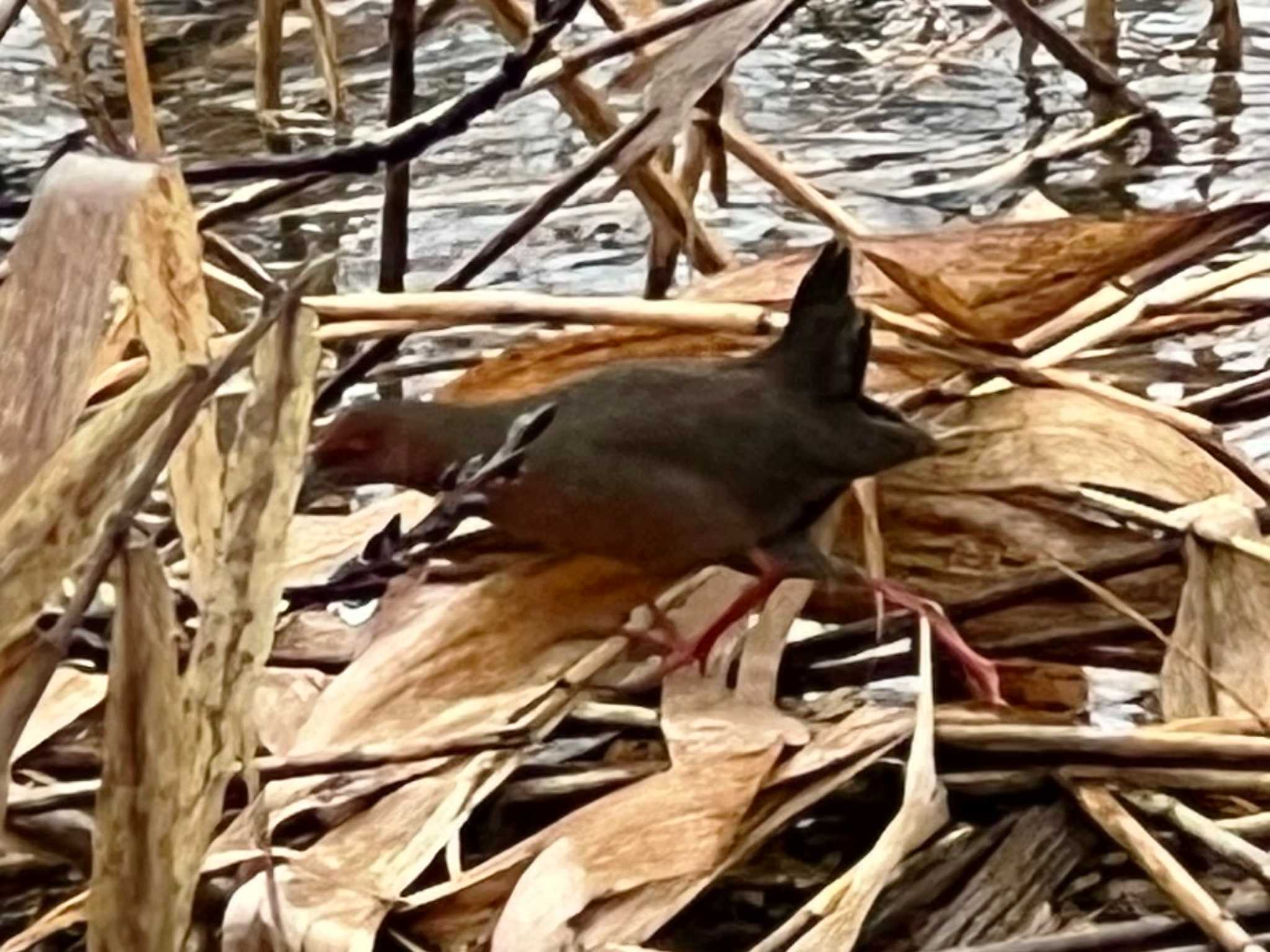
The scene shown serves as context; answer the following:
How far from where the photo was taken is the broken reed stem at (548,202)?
1.08 m

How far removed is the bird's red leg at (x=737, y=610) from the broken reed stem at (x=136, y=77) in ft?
1.00

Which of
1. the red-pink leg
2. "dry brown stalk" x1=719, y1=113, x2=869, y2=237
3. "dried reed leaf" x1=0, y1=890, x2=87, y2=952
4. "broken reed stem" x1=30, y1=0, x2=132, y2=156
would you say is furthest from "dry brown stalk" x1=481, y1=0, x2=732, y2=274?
"dried reed leaf" x1=0, y1=890, x2=87, y2=952

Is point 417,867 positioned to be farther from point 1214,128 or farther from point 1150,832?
point 1214,128

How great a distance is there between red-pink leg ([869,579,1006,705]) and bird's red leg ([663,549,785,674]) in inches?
1.7

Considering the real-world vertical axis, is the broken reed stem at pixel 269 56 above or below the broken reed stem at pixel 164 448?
below

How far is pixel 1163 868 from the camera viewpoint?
83 cm

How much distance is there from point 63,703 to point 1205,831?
0.47m

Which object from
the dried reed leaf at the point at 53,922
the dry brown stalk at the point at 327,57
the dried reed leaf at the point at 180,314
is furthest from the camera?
the dry brown stalk at the point at 327,57

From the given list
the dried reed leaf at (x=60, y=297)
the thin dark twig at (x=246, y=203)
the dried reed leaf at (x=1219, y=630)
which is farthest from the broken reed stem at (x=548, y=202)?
Answer: the dried reed leaf at (x=60, y=297)

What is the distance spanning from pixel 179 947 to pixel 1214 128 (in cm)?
142

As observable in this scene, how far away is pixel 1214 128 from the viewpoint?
6.11 feet

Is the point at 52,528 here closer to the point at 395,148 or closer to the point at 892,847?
the point at 395,148

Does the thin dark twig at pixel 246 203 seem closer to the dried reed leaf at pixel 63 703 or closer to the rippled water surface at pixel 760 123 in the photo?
the dried reed leaf at pixel 63 703

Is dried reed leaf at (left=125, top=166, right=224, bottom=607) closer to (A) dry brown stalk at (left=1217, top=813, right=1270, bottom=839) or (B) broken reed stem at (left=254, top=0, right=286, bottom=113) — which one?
(A) dry brown stalk at (left=1217, top=813, right=1270, bottom=839)
